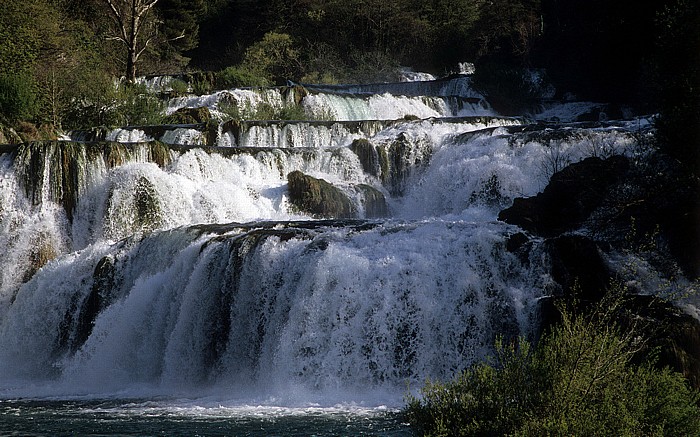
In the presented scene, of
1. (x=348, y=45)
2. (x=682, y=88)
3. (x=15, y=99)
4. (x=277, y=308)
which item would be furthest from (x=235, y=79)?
(x=682, y=88)

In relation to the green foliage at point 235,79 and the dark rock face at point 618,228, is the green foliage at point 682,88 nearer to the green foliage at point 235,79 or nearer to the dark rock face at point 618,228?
the dark rock face at point 618,228

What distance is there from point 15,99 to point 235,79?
44.0 feet

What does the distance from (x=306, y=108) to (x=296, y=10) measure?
21.1 m

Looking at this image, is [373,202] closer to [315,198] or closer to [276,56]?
[315,198]

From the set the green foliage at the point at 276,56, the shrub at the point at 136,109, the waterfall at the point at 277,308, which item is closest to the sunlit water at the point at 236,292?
the waterfall at the point at 277,308

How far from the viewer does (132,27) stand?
3117 centimetres

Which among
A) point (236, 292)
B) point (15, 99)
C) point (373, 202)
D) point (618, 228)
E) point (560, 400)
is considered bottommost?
point (560, 400)

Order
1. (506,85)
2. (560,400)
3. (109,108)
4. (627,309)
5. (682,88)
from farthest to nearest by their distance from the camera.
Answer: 1. (506,85)
2. (109,108)
3. (682,88)
4. (627,309)
5. (560,400)

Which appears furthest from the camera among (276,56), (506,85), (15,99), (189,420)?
(276,56)

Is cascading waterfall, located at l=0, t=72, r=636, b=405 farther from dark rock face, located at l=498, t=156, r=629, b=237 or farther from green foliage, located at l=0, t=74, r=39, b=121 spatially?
green foliage, located at l=0, t=74, r=39, b=121

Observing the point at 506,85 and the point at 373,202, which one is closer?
the point at 373,202

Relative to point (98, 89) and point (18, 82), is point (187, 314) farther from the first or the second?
point (98, 89)

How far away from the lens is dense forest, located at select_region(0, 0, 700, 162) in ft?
72.1

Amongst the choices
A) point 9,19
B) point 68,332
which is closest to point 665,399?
point 68,332
